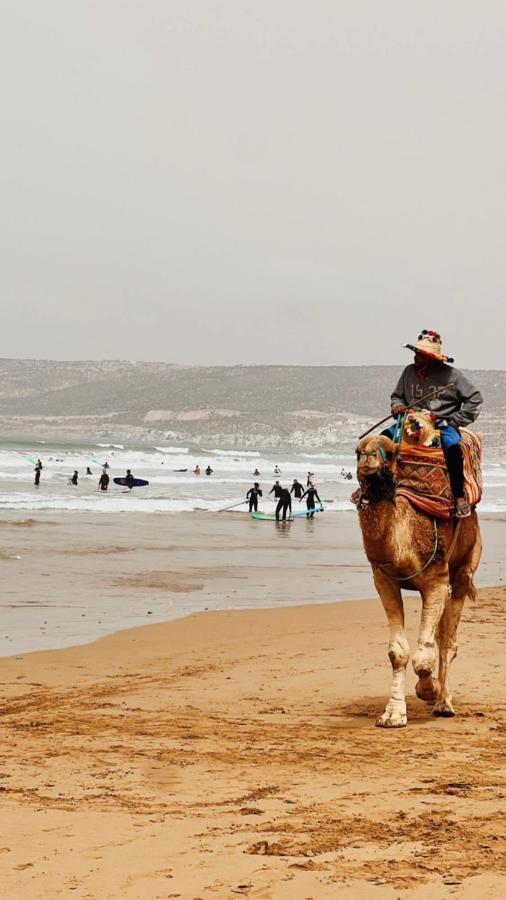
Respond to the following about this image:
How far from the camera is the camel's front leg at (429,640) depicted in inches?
369

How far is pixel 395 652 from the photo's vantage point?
9.54 metres

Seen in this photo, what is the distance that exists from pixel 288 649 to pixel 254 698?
358 centimetres

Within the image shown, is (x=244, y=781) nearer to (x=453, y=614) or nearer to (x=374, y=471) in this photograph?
(x=374, y=471)

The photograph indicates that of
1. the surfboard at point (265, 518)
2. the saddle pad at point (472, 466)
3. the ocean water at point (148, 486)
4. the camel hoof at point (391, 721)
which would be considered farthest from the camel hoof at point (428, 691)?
the ocean water at point (148, 486)

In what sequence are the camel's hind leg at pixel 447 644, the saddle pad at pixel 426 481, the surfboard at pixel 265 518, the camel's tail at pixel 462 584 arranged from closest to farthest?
the saddle pad at pixel 426 481 < the camel's hind leg at pixel 447 644 < the camel's tail at pixel 462 584 < the surfboard at pixel 265 518

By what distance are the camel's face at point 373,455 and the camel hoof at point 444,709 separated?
222 cm

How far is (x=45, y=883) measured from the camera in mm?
5215

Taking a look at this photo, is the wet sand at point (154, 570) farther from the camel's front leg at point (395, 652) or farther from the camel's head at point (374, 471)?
the camel's head at point (374, 471)

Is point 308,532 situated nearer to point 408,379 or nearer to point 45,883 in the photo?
point 408,379

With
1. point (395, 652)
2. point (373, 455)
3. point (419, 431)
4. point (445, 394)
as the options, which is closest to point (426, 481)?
point (419, 431)

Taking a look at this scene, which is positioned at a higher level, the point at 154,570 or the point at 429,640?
the point at 429,640

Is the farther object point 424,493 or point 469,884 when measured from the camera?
point 424,493

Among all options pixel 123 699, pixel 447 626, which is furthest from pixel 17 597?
pixel 447 626

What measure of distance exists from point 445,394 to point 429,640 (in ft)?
7.85
